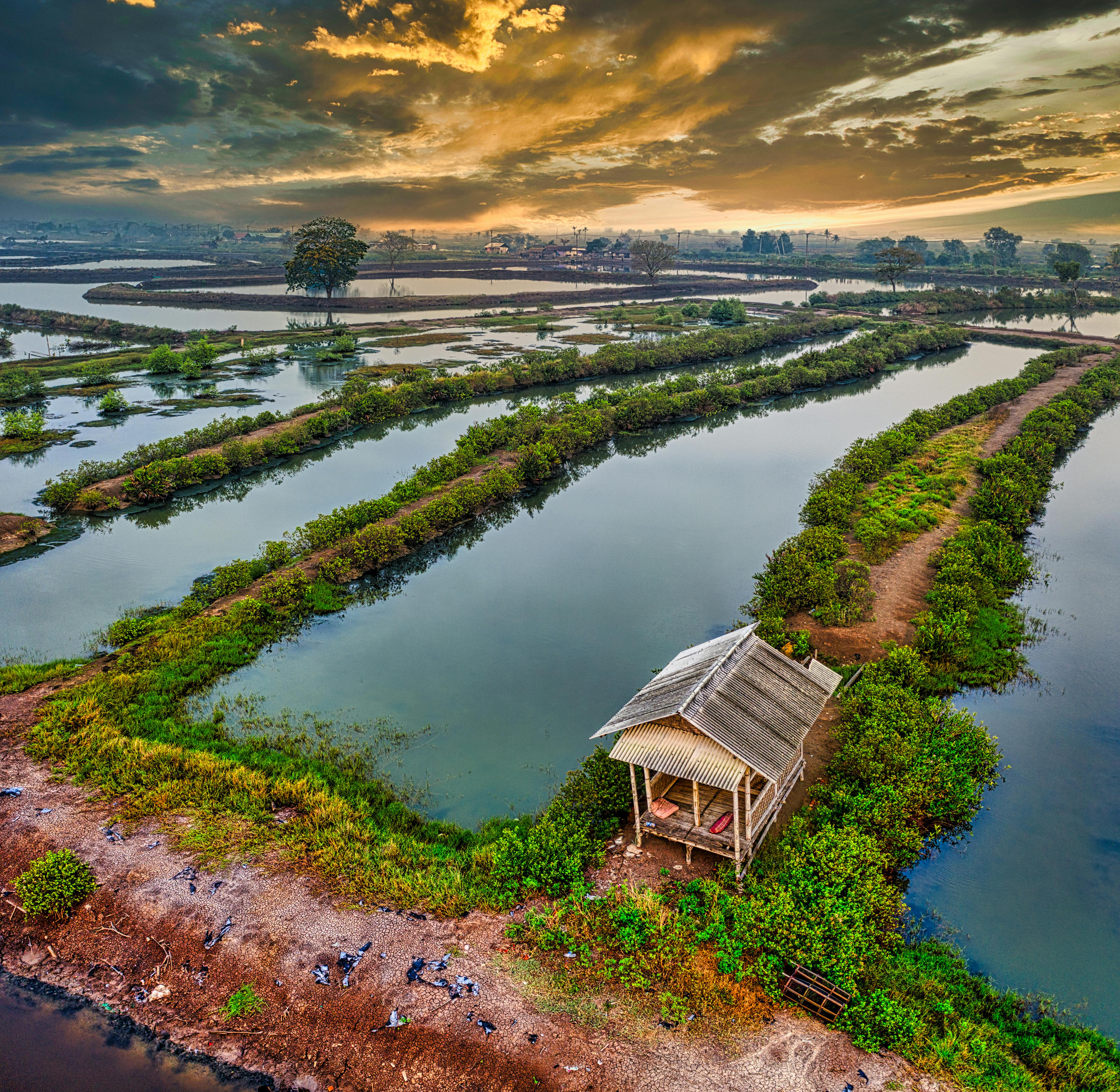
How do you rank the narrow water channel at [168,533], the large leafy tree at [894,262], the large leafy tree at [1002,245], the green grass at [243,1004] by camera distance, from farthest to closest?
the large leafy tree at [1002,245], the large leafy tree at [894,262], the narrow water channel at [168,533], the green grass at [243,1004]

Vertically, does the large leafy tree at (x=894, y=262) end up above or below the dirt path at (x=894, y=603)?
above

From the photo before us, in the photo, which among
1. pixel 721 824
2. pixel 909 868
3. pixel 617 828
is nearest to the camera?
pixel 721 824

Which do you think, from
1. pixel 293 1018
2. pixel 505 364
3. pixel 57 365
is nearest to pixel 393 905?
pixel 293 1018

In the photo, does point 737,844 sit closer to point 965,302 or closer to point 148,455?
point 148,455

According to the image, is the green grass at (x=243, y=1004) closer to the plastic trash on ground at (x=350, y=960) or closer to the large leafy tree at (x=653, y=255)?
the plastic trash on ground at (x=350, y=960)

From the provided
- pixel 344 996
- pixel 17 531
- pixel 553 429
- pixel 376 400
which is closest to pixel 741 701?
pixel 344 996

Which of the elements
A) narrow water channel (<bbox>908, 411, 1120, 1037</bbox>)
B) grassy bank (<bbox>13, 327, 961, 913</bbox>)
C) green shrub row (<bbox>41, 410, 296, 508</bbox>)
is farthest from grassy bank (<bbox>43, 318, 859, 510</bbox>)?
narrow water channel (<bbox>908, 411, 1120, 1037</bbox>)

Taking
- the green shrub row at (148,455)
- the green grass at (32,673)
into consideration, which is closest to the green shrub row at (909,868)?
the green grass at (32,673)
